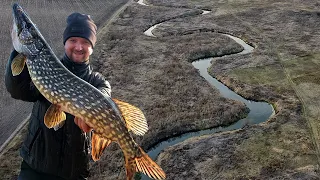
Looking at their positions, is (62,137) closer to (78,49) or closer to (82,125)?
(82,125)

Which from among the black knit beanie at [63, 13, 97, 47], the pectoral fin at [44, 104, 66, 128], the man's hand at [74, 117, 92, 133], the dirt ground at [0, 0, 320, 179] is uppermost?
the black knit beanie at [63, 13, 97, 47]

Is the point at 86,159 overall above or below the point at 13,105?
above

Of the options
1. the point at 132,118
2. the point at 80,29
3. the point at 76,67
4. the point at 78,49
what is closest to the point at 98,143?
the point at 132,118

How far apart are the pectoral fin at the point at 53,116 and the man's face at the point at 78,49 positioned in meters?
0.71

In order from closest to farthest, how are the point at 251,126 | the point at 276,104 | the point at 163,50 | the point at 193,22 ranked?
the point at 251,126 < the point at 276,104 < the point at 163,50 < the point at 193,22

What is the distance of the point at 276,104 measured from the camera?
12.5 m

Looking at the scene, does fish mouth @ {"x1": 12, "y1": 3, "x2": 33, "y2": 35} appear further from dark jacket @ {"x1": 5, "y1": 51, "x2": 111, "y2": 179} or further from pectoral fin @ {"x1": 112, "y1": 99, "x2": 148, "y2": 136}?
pectoral fin @ {"x1": 112, "y1": 99, "x2": 148, "y2": 136}

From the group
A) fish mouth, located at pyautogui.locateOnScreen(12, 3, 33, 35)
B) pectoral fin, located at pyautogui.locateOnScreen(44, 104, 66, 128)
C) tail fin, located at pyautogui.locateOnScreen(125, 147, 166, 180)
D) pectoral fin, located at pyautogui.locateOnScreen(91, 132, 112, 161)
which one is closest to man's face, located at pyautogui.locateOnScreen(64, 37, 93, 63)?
fish mouth, located at pyautogui.locateOnScreen(12, 3, 33, 35)

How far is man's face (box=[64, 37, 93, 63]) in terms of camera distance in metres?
4.76

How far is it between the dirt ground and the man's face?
4906mm

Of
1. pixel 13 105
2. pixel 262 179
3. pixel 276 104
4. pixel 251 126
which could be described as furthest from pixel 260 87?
pixel 13 105

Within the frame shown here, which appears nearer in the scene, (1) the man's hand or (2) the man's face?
(1) the man's hand

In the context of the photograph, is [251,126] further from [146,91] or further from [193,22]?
[193,22]

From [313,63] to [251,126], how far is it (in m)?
6.48
